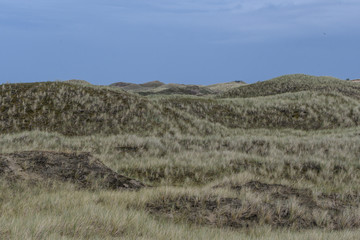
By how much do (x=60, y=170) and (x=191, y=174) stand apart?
4.37 metres

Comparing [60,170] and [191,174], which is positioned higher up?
[60,170]

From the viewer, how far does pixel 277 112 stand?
2930 centimetres

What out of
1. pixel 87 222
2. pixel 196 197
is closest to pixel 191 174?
pixel 196 197

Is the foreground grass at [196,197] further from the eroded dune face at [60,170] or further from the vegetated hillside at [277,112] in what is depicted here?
the vegetated hillside at [277,112]

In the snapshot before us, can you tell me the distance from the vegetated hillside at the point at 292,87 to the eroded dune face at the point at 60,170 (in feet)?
150

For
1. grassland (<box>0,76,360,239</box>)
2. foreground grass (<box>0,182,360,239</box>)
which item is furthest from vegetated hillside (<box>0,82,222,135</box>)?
foreground grass (<box>0,182,360,239</box>)

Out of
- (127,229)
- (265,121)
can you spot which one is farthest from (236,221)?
(265,121)

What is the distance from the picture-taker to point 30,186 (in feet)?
24.2

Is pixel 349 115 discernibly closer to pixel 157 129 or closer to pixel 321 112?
pixel 321 112

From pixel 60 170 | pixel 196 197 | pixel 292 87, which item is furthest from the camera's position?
pixel 292 87

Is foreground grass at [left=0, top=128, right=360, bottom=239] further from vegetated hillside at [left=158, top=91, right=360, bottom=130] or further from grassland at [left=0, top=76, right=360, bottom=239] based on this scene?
vegetated hillside at [left=158, top=91, right=360, bottom=130]

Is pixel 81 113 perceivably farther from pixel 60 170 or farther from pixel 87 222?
pixel 87 222

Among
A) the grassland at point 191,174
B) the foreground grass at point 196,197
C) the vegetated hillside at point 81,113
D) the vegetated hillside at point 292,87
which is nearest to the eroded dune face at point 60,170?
the grassland at point 191,174

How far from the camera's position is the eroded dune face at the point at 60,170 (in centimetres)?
838
